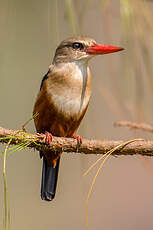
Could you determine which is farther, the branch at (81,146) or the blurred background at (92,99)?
the branch at (81,146)

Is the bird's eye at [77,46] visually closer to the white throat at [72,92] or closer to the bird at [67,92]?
the bird at [67,92]

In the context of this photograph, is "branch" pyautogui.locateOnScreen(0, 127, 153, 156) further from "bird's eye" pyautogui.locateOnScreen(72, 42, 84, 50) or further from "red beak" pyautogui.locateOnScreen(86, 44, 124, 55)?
"bird's eye" pyautogui.locateOnScreen(72, 42, 84, 50)

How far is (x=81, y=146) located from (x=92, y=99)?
42cm

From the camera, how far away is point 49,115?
2389 millimetres

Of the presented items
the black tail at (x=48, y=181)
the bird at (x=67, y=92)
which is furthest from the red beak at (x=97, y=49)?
the black tail at (x=48, y=181)

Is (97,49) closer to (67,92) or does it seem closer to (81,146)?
(67,92)

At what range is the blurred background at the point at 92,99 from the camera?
3.84 feet

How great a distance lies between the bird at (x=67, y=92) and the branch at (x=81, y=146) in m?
0.70

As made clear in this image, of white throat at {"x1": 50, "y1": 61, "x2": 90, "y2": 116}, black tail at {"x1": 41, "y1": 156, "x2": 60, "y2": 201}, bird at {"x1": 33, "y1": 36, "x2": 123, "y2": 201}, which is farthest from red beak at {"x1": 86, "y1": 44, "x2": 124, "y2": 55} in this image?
black tail at {"x1": 41, "y1": 156, "x2": 60, "y2": 201}

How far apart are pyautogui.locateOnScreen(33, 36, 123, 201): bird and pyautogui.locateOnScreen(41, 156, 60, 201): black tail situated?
13 cm

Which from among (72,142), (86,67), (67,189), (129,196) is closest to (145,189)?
(129,196)

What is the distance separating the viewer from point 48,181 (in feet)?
8.83

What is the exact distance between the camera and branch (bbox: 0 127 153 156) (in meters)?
1.41

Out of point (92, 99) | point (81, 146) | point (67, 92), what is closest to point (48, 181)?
point (67, 92)
